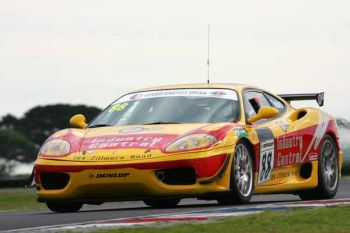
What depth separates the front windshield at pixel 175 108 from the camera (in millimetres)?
11281

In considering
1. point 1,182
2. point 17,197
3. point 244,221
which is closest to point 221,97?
point 244,221

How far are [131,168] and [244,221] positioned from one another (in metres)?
2.33

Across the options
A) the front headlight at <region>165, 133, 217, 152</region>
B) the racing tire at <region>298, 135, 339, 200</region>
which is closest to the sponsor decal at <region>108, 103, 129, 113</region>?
the front headlight at <region>165, 133, 217, 152</region>

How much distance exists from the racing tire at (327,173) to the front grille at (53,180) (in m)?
3.00

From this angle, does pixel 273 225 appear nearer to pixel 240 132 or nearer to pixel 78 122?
pixel 240 132

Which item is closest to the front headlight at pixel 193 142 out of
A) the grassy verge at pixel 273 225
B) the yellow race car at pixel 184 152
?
the yellow race car at pixel 184 152

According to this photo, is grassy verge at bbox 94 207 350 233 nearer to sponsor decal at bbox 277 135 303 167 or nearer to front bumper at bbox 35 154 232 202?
front bumper at bbox 35 154 232 202

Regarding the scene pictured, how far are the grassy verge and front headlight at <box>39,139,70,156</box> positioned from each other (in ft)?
8.72

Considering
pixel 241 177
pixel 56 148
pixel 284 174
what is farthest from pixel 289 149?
pixel 56 148

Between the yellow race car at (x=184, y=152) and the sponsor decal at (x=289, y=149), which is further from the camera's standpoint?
the sponsor decal at (x=289, y=149)

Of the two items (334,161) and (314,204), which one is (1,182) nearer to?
(334,161)

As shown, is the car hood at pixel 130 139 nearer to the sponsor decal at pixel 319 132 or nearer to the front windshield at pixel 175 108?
the front windshield at pixel 175 108

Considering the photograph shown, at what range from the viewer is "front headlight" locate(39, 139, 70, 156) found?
10773 mm

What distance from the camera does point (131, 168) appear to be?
34.0ft
